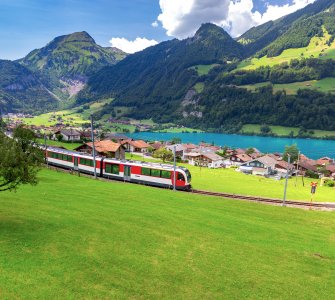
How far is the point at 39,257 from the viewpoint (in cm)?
1526

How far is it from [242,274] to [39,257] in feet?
32.0

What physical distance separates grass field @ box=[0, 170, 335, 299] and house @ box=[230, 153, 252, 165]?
394 ft

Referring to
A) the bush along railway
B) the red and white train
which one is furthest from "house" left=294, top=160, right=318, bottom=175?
the red and white train

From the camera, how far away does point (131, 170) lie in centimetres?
5450

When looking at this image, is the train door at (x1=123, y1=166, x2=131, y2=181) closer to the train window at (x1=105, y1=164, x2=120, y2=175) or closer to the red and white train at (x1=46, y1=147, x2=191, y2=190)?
the red and white train at (x1=46, y1=147, x2=191, y2=190)

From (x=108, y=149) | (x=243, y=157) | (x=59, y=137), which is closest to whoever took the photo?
(x=108, y=149)

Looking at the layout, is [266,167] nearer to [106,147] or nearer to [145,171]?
[106,147]

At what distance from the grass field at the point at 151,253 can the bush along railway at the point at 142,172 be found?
692 inches

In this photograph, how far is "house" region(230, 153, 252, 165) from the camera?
147 m

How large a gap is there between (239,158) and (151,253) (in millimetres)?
135418

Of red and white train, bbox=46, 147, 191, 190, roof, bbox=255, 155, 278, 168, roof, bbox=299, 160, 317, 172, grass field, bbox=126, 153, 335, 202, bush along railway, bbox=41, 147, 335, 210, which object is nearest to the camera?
bush along railway, bbox=41, 147, 335, 210

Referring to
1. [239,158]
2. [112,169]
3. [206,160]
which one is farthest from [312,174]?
[112,169]

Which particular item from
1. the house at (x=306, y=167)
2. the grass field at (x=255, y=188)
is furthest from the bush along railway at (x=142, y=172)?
the house at (x=306, y=167)

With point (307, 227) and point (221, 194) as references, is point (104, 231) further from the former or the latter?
point (221, 194)
